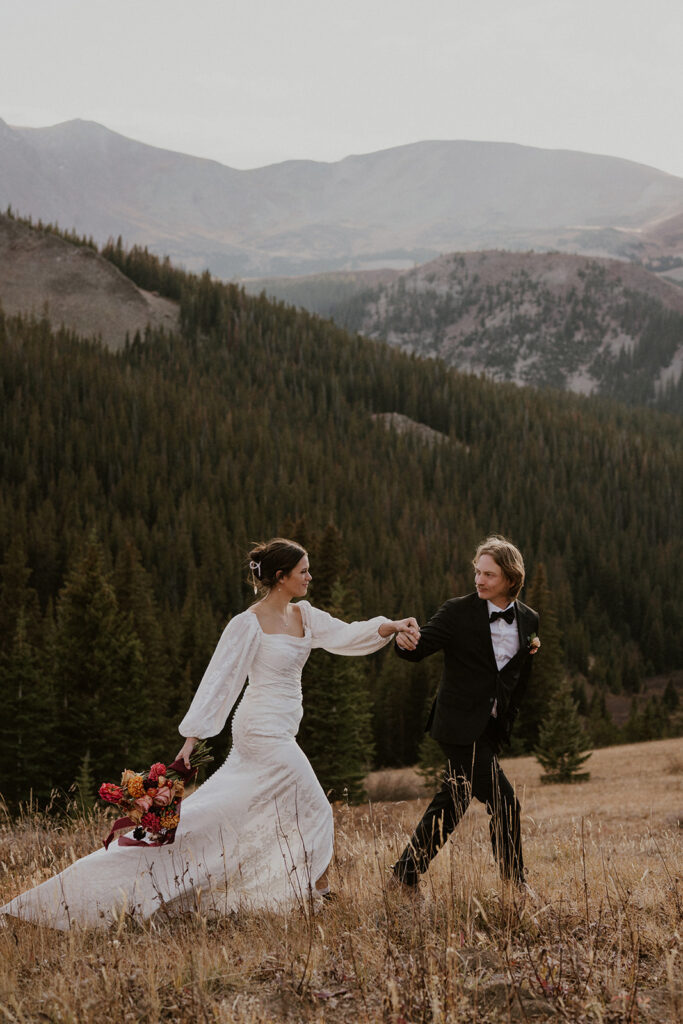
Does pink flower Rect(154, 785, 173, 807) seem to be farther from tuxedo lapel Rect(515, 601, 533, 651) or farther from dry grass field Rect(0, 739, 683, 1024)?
tuxedo lapel Rect(515, 601, 533, 651)

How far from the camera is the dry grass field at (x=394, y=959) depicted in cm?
415

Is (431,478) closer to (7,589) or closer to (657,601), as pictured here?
(657,601)

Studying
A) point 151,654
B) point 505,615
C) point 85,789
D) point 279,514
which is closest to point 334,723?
point 85,789

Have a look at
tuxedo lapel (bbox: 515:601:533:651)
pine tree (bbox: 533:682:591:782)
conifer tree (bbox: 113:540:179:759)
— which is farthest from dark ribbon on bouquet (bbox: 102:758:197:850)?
conifer tree (bbox: 113:540:179:759)

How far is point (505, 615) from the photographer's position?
6.20 meters

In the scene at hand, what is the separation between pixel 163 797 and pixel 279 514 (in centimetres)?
10478

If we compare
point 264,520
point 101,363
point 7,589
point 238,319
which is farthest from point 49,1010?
point 238,319

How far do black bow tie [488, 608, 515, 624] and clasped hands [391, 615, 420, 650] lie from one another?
48 centimetres

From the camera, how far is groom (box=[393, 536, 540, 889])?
19.3 ft

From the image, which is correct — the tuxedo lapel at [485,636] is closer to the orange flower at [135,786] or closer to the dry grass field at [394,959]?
the dry grass field at [394,959]

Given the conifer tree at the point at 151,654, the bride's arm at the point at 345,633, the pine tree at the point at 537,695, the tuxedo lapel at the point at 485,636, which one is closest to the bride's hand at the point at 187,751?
the bride's arm at the point at 345,633

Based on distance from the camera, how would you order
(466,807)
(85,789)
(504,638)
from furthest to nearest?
(85,789), (504,638), (466,807)

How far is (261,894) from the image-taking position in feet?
19.6

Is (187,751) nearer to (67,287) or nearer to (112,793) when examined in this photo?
(112,793)
